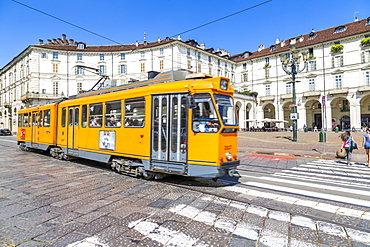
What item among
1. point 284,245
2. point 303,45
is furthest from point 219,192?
point 303,45

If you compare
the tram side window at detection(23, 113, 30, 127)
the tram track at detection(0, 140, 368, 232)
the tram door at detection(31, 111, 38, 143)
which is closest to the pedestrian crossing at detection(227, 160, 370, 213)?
the tram track at detection(0, 140, 368, 232)

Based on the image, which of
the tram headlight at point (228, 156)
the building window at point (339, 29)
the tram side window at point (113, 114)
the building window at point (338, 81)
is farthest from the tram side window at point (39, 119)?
the building window at point (339, 29)

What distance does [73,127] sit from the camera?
9.66 m

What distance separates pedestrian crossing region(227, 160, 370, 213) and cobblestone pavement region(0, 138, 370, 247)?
0.26 metres

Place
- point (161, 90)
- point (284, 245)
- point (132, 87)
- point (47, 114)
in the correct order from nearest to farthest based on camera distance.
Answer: point (284, 245) < point (161, 90) < point (132, 87) < point (47, 114)

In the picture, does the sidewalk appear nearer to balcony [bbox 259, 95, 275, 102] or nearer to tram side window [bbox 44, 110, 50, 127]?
tram side window [bbox 44, 110, 50, 127]

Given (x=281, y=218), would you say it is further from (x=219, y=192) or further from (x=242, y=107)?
(x=242, y=107)

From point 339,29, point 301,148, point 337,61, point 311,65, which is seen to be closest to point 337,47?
point 337,61

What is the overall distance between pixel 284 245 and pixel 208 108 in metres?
3.28

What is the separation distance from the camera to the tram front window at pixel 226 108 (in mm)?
5711

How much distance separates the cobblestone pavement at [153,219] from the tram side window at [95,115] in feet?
8.61

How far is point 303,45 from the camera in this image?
48.0 meters

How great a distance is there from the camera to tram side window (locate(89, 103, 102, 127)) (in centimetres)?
819

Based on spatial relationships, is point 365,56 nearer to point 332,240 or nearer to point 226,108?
point 226,108
